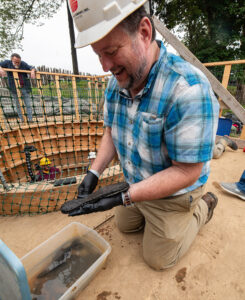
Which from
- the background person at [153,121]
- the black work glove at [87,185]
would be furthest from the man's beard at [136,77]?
the black work glove at [87,185]

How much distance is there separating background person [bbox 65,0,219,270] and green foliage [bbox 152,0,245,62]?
12918mm

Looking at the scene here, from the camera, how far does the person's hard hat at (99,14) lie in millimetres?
812

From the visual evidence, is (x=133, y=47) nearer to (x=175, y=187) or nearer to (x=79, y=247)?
(x=175, y=187)

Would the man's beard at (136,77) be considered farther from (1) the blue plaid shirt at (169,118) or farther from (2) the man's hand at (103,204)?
(2) the man's hand at (103,204)

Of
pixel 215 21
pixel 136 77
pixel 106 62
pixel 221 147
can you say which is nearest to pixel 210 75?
pixel 221 147

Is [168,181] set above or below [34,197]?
above

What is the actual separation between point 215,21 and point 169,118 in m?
15.3

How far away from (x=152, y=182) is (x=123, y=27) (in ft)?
2.84

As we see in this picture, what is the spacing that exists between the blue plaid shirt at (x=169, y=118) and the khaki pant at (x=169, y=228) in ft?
0.40

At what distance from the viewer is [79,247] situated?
1.48 metres

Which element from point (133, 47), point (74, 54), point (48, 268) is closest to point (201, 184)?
point (133, 47)

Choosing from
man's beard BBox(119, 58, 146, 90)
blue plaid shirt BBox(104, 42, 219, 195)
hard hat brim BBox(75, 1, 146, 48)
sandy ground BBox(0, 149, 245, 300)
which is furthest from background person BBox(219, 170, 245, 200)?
hard hat brim BBox(75, 1, 146, 48)

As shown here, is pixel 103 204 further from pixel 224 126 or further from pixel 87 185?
pixel 224 126

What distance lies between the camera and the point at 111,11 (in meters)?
0.82
